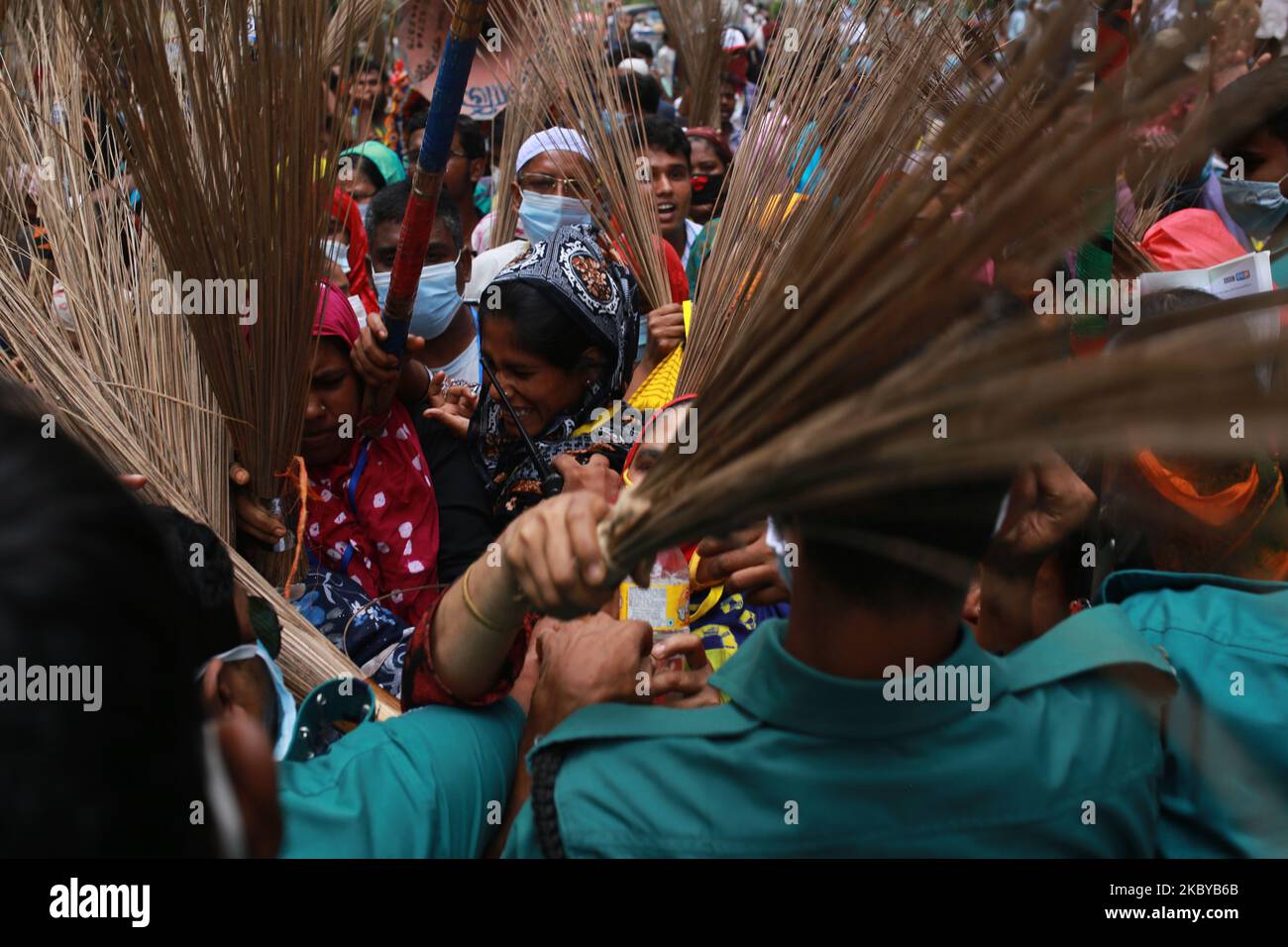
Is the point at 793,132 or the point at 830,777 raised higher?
the point at 793,132

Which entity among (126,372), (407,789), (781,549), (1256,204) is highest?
(1256,204)

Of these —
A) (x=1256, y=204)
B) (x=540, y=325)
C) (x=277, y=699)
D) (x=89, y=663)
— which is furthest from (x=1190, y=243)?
(x=89, y=663)

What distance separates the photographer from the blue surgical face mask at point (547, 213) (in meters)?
2.99

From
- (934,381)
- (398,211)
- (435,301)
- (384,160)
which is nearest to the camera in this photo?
(934,381)

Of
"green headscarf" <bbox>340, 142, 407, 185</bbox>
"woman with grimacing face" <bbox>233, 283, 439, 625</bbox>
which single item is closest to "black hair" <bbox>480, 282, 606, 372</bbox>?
"woman with grimacing face" <bbox>233, 283, 439, 625</bbox>

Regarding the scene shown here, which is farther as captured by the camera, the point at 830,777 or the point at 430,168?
the point at 430,168

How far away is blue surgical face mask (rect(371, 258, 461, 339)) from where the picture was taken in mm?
2891

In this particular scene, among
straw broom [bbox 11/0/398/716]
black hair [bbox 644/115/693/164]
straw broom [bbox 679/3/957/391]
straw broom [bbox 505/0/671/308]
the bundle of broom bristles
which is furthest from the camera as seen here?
black hair [bbox 644/115/693/164]

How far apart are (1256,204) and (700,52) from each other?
3.82 meters

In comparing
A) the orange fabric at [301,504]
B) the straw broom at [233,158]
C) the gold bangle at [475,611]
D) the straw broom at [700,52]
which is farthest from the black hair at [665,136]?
the gold bangle at [475,611]

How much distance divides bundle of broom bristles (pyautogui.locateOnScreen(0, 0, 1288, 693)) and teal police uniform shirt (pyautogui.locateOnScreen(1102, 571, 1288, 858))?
1.67 ft

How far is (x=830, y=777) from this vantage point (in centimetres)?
89

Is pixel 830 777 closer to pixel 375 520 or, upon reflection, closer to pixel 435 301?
pixel 375 520

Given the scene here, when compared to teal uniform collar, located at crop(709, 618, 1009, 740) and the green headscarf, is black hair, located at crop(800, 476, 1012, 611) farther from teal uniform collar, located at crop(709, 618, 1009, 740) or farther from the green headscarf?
the green headscarf
